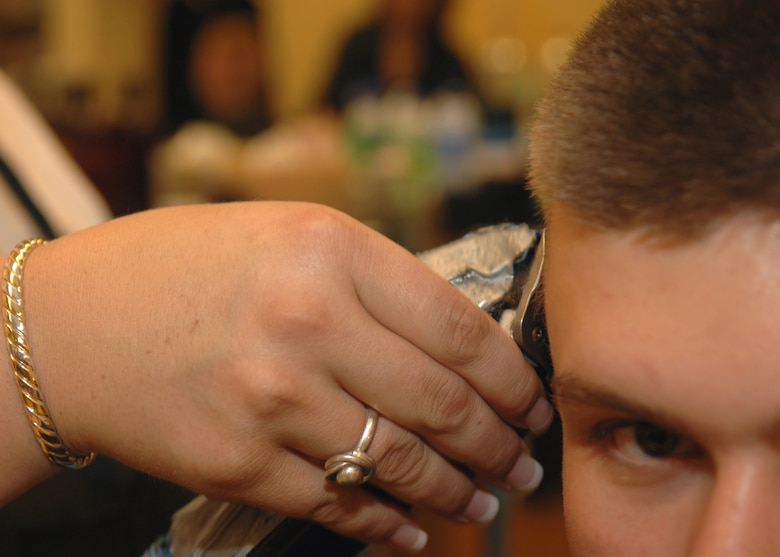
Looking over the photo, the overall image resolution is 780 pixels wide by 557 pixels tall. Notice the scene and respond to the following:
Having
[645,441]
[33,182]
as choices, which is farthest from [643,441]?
[33,182]

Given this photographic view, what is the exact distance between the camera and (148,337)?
1.66 ft

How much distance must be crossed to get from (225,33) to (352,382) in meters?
2.85

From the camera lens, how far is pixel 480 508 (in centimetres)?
58

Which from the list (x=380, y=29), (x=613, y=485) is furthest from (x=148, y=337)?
(x=380, y=29)

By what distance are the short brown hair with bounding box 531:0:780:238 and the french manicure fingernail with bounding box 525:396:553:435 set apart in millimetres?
134

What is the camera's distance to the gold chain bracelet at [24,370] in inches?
20.8

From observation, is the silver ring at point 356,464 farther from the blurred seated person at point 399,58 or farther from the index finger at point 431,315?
the blurred seated person at point 399,58

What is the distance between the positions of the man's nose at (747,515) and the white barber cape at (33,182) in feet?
2.48

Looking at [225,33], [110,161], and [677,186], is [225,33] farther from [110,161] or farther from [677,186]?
[677,186]

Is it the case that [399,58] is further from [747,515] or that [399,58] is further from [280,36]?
[747,515]

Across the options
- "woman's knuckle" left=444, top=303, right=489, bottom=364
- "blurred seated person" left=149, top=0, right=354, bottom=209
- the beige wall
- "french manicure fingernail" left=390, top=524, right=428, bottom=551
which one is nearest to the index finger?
"woman's knuckle" left=444, top=303, right=489, bottom=364

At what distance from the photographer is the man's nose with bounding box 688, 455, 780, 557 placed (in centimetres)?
42

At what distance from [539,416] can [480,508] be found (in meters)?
0.08

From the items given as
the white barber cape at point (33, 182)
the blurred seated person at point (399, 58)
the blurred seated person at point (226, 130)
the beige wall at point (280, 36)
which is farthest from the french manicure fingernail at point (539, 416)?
the beige wall at point (280, 36)
